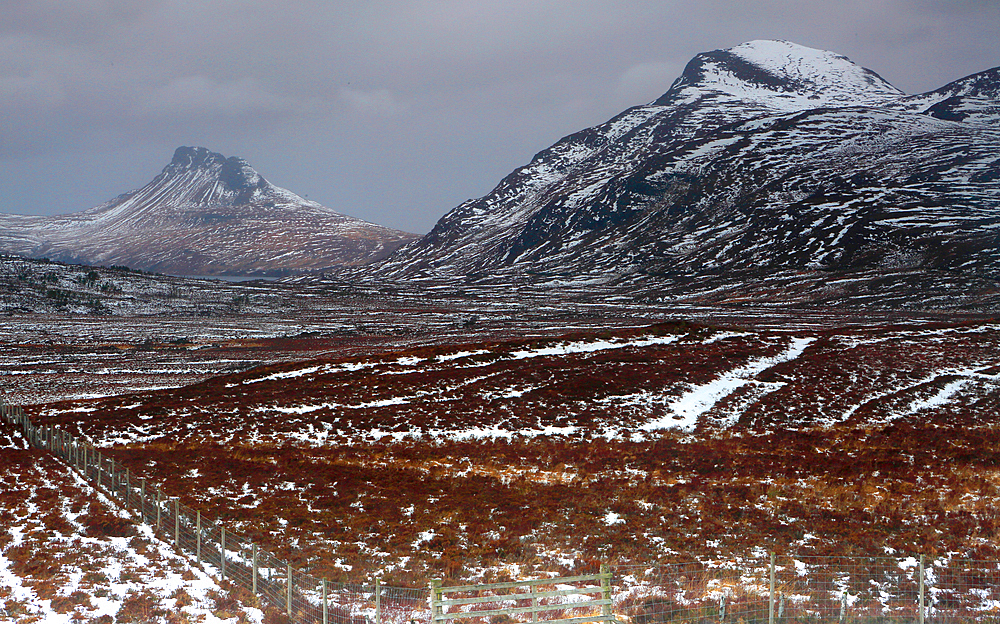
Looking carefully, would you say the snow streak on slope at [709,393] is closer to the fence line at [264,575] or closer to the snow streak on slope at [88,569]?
the fence line at [264,575]

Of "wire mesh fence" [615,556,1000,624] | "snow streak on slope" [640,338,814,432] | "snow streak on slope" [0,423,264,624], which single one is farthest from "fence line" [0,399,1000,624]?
"snow streak on slope" [640,338,814,432]

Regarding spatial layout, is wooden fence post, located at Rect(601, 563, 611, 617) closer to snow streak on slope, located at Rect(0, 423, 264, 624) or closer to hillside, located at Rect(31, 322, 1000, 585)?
hillside, located at Rect(31, 322, 1000, 585)

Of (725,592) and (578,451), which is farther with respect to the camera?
(578,451)

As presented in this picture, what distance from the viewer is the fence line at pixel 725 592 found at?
46.8 feet

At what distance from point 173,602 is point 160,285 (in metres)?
172

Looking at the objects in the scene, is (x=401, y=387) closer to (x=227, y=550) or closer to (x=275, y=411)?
(x=275, y=411)

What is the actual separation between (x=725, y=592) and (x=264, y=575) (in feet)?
36.3

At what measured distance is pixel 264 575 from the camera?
1791 cm

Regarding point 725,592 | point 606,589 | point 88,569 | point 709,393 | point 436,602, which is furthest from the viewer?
point 709,393

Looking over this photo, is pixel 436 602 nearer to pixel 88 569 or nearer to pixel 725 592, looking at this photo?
pixel 725 592

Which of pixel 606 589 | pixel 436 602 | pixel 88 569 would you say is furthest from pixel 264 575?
pixel 606 589

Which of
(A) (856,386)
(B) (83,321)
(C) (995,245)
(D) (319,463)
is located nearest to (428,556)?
(D) (319,463)

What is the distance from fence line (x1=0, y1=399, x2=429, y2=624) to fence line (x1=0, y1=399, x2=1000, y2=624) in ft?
0.12

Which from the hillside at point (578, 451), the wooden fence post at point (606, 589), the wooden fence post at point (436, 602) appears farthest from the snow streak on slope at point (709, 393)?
the wooden fence post at point (436, 602)
